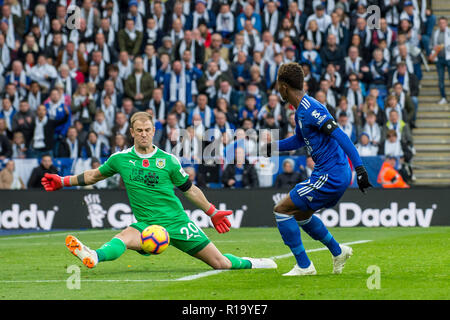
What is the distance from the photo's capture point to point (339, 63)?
21.9 m

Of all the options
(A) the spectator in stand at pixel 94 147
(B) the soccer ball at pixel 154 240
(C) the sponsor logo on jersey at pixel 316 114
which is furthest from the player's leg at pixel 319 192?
(A) the spectator in stand at pixel 94 147

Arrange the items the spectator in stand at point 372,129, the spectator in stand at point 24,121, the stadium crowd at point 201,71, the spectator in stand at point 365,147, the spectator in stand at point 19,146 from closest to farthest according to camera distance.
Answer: the spectator in stand at point 365,147 < the spectator in stand at point 372,129 < the stadium crowd at point 201,71 < the spectator in stand at point 19,146 < the spectator in stand at point 24,121

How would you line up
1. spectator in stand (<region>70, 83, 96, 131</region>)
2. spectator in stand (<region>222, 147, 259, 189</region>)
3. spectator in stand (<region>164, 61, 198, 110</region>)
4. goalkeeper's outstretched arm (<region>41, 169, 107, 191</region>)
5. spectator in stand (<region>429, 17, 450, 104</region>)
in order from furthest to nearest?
1. spectator in stand (<region>429, 17, 450, 104</region>)
2. spectator in stand (<region>164, 61, 198, 110</region>)
3. spectator in stand (<region>70, 83, 96, 131</region>)
4. spectator in stand (<region>222, 147, 259, 189</region>)
5. goalkeeper's outstretched arm (<region>41, 169, 107, 191</region>)

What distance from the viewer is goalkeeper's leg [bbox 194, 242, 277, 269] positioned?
31.2ft

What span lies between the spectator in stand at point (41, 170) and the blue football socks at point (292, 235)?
10.2m

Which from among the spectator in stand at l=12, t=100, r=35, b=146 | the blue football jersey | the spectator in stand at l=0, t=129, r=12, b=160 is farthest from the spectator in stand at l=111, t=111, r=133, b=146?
the blue football jersey

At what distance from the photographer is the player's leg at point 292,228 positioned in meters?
9.00

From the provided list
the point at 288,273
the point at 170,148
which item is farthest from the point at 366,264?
the point at 170,148

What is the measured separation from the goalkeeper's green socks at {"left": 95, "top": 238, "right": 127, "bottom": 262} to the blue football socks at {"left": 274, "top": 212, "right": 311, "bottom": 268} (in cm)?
161

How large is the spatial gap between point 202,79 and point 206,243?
1198cm

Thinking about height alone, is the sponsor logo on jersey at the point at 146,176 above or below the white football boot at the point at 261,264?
above

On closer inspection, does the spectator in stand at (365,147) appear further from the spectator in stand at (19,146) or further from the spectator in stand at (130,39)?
the spectator in stand at (19,146)

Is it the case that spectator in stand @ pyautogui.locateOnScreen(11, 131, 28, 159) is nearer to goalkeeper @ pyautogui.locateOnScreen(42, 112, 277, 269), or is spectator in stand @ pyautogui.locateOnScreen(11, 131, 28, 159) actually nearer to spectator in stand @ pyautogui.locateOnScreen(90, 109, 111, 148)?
spectator in stand @ pyautogui.locateOnScreen(90, 109, 111, 148)

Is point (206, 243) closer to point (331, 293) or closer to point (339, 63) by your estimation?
point (331, 293)
